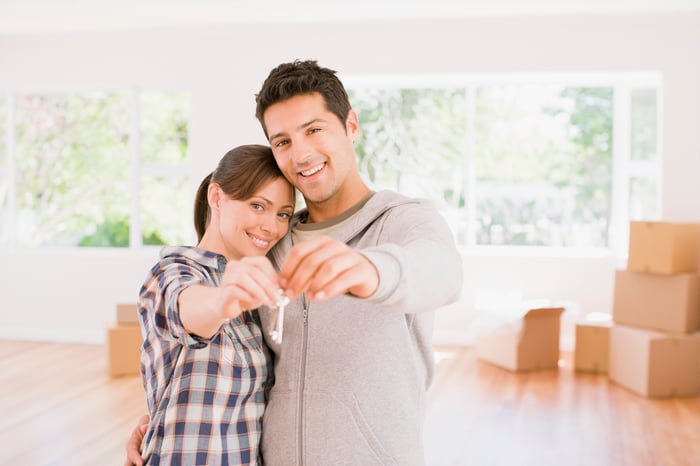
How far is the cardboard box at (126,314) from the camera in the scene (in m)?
4.93

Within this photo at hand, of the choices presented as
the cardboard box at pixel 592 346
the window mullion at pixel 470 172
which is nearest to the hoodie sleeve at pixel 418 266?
the cardboard box at pixel 592 346

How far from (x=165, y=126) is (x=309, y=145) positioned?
495 centimetres

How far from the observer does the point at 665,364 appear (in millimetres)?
4227

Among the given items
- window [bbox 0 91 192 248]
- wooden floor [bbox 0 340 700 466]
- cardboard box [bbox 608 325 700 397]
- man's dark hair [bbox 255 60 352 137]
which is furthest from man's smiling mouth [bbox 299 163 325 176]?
window [bbox 0 91 192 248]

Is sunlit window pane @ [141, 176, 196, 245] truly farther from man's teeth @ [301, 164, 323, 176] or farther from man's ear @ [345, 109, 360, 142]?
man's teeth @ [301, 164, 323, 176]

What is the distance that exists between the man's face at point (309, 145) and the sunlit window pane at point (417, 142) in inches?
182

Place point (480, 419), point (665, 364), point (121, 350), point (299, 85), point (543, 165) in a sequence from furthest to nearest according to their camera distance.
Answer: point (543, 165)
point (121, 350)
point (665, 364)
point (480, 419)
point (299, 85)

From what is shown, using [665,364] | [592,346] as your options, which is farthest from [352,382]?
[592,346]

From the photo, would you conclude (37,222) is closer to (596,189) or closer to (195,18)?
(195,18)

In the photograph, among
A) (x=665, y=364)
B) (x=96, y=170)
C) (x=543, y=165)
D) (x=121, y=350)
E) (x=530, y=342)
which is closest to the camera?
(x=665, y=364)

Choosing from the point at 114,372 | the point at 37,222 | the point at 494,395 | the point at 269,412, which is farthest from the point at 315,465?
the point at 37,222

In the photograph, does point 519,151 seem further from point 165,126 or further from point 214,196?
point 214,196

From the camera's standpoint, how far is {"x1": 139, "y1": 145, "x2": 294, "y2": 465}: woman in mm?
1090

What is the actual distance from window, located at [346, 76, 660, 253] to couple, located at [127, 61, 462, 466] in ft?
14.9
